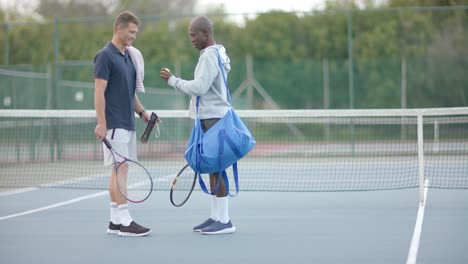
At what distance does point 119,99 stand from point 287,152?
29.1 feet

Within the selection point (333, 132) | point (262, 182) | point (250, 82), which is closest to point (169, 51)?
point (250, 82)

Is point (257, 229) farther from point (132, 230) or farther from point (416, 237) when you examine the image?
point (416, 237)

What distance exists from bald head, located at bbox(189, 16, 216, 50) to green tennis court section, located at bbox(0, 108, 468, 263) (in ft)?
4.77

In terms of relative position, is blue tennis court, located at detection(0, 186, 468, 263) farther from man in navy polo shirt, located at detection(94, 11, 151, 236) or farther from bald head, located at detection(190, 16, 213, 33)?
bald head, located at detection(190, 16, 213, 33)

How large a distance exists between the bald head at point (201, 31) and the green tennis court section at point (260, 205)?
57.3 inches

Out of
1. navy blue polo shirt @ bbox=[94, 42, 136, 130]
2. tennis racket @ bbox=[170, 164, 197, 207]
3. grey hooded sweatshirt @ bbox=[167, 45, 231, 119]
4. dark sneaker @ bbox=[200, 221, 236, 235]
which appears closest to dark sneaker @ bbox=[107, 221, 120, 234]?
dark sneaker @ bbox=[200, 221, 236, 235]

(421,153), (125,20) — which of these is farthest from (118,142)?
(421,153)

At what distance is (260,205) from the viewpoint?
7617 millimetres

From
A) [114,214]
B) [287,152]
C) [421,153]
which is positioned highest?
[421,153]

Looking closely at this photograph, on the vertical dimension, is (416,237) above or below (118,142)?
below

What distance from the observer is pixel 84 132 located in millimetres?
14969

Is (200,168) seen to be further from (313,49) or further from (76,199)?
(313,49)

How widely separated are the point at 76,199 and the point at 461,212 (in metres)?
3.93

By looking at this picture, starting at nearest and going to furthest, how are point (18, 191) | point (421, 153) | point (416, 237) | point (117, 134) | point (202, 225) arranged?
point (416, 237)
point (117, 134)
point (202, 225)
point (421, 153)
point (18, 191)
